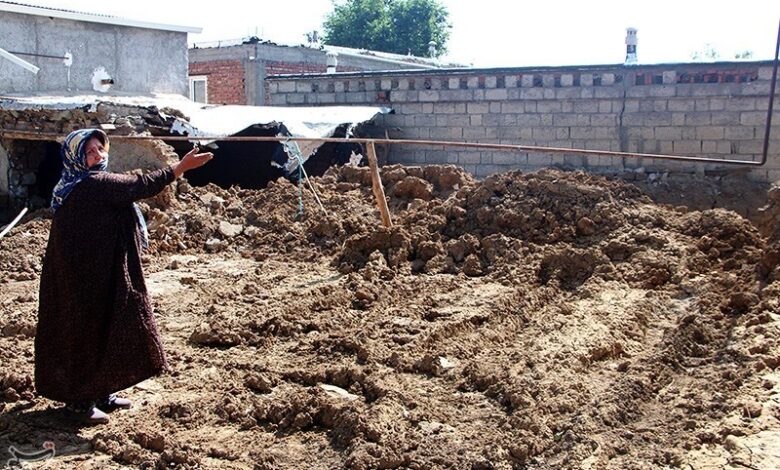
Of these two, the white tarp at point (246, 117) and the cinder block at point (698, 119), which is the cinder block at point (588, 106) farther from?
the white tarp at point (246, 117)

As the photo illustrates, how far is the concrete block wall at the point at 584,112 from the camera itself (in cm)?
1116

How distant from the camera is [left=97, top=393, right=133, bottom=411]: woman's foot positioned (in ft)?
15.8

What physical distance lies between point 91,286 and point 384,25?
3826 centimetres

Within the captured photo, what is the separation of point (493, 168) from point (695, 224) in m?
5.27

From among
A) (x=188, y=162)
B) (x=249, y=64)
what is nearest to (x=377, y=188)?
Result: (x=188, y=162)

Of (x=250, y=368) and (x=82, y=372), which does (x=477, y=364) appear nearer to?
(x=250, y=368)

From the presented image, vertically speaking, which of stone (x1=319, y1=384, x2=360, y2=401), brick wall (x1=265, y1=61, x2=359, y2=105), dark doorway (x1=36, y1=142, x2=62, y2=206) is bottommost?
stone (x1=319, y1=384, x2=360, y2=401)

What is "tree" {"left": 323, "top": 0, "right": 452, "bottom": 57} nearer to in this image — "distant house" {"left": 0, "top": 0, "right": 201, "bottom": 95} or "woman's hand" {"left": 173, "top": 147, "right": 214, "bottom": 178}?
"distant house" {"left": 0, "top": 0, "right": 201, "bottom": 95}

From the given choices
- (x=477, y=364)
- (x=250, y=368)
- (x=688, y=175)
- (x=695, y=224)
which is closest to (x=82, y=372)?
(x=250, y=368)

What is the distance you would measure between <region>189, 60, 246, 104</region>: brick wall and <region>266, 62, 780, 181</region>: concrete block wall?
9257mm

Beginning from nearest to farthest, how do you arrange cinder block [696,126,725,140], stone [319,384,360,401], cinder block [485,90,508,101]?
stone [319,384,360,401] → cinder block [696,126,725,140] → cinder block [485,90,508,101]

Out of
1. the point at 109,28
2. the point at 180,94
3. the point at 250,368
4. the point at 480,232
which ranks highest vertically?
the point at 109,28

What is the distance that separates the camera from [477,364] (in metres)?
5.36

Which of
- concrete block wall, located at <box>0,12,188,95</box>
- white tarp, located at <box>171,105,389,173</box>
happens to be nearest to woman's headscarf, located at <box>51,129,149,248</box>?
white tarp, located at <box>171,105,389,173</box>
